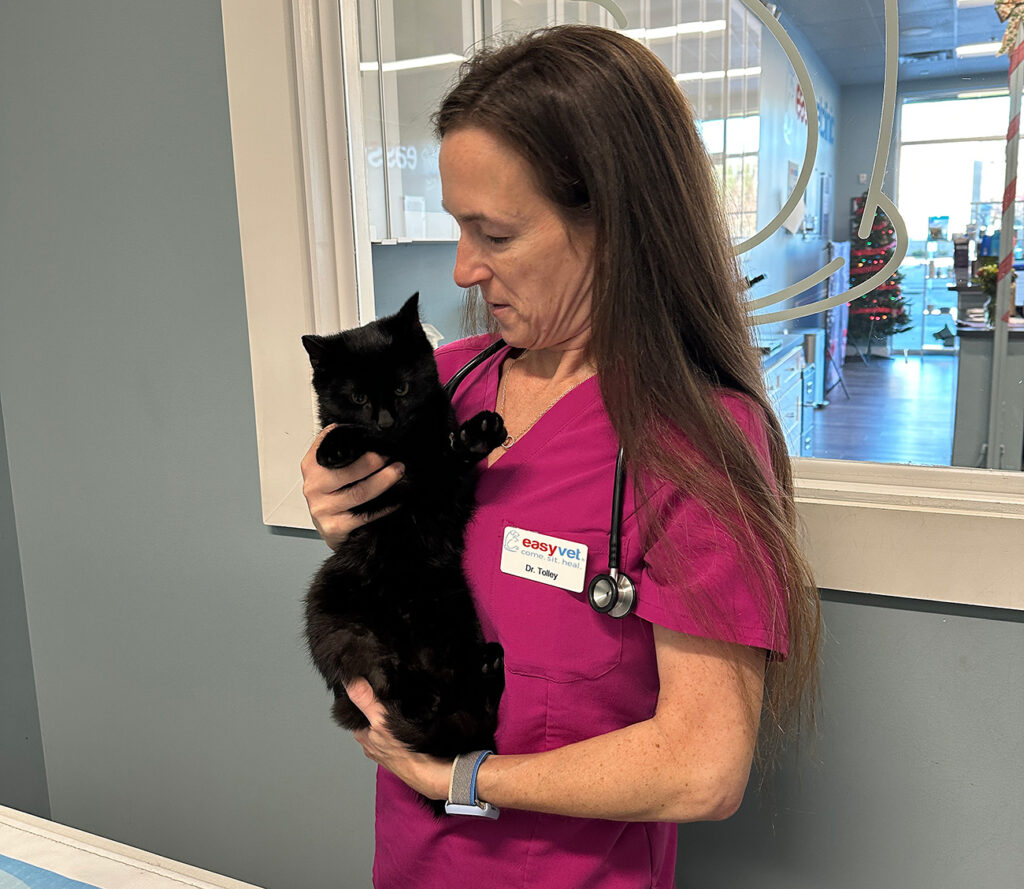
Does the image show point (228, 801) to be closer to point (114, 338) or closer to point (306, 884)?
point (306, 884)

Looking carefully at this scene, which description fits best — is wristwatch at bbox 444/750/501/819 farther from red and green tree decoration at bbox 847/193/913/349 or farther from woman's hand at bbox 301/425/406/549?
red and green tree decoration at bbox 847/193/913/349

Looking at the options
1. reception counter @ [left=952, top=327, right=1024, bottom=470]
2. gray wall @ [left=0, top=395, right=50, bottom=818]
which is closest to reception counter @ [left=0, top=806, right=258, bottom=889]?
gray wall @ [left=0, top=395, right=50, bottom=818]

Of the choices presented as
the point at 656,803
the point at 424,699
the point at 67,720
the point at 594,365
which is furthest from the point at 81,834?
the point at 67,720

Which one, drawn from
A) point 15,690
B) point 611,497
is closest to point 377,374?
point 611,497

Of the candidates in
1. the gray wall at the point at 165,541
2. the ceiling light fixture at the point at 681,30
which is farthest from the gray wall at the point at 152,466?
the ceiling light fixture at the point at 681,30

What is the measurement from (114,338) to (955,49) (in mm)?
1633

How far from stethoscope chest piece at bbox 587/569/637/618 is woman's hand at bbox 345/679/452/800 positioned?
25cm

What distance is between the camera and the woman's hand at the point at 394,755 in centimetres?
92

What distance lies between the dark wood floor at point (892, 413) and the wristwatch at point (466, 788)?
2.54 ft

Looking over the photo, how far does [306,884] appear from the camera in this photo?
190cm

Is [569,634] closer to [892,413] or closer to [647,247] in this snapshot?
[647,247]

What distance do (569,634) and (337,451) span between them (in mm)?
352

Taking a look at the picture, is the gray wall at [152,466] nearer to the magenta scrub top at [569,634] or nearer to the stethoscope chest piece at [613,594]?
the magenta scrub top at [569,634]

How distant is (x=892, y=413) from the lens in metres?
1.33
